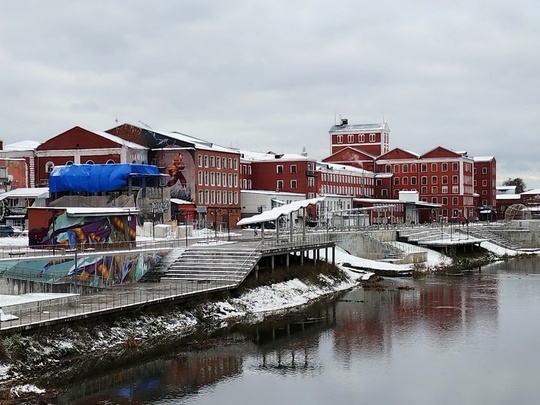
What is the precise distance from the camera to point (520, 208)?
122 m

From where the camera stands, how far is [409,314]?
43.1 metres

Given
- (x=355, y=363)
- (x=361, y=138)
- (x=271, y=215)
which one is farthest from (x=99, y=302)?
(x=361, y=138)

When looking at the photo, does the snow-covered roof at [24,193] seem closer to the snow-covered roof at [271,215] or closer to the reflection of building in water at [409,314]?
the snow-covered roof at [271,215]

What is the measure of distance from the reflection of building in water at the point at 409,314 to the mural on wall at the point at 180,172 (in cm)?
3121

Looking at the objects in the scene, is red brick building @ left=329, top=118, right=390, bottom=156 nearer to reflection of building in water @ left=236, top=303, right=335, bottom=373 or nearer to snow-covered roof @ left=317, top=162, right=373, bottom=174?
snow-covered roof @ left=317, top=162, right=373, bottom=174

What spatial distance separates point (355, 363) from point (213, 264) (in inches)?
607

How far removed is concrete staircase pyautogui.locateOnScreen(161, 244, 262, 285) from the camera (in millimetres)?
43312

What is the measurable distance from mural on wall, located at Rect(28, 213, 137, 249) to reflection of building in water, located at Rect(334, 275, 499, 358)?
13.6 m

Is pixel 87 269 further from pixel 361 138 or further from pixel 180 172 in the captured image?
pixel 361 138

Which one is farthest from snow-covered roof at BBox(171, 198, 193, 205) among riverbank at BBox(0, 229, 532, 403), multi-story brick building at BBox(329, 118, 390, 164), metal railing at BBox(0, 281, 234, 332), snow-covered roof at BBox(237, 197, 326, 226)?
multi-story brick building at BBox(329, 118, 390, 164)

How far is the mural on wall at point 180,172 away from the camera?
8144 centimetres

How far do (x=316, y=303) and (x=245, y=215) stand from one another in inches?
1836

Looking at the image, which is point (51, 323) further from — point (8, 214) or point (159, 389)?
point (8, 214)

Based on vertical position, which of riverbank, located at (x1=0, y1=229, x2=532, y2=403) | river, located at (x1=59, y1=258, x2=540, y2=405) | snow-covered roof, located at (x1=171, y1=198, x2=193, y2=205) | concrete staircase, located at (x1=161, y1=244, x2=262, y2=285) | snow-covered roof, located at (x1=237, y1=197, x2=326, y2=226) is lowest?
river, located at (x1=59, y1=258, x2=540, y2=405)
